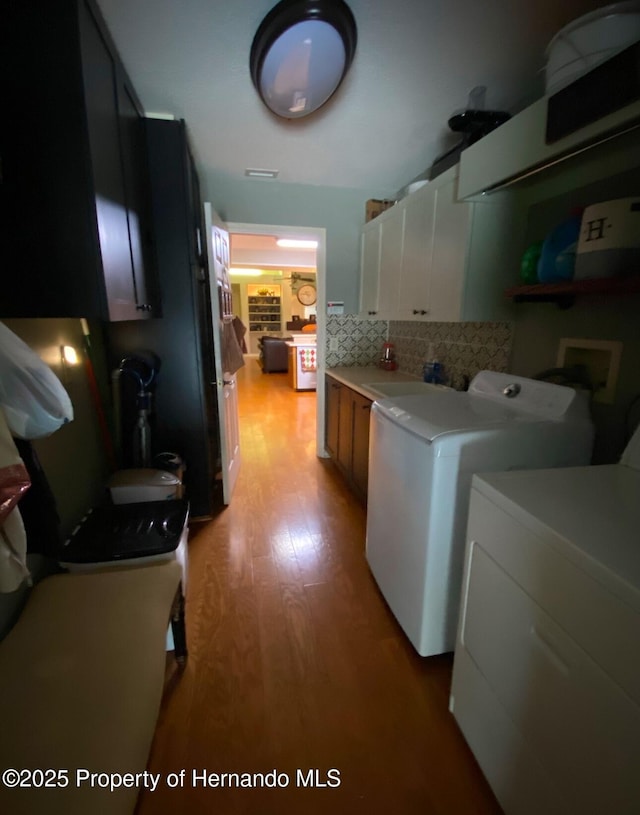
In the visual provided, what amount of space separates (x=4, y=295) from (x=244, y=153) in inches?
74.1

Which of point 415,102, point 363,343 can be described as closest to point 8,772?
point 415,102

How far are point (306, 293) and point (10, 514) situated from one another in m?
9.78

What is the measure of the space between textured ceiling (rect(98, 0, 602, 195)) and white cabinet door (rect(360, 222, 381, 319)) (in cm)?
55

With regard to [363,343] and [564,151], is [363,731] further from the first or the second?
[363,343]

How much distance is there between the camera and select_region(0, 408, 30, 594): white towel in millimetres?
790

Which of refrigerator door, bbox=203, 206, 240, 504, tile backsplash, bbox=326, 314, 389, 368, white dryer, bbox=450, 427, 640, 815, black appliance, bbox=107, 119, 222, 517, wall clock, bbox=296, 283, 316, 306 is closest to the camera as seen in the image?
white dryer, bbox=450, 427, 640, 815

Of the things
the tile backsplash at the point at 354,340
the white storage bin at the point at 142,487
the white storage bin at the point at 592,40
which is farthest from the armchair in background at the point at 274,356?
the white storage bin at the point at 592,40

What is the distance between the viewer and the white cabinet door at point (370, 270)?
2744 millimetres

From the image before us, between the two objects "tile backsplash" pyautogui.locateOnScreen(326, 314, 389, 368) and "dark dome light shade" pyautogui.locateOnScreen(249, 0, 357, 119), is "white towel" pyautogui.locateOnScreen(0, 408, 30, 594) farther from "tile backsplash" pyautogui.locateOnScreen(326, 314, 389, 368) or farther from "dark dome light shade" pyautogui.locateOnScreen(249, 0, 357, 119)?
"tile backsplash" pyautogui.locateOnScreen(326, 314, 389, 368)

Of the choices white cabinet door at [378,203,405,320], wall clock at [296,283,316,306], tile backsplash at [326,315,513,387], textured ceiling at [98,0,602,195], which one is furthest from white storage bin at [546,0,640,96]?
wall clock at [296,283,316,306]

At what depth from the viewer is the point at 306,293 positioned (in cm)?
995

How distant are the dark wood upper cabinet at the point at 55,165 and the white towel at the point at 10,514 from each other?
45 centimetres

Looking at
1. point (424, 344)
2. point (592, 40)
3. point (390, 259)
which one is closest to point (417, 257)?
point (390, 259)

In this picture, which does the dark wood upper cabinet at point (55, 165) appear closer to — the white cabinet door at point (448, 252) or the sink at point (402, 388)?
the white cabinet door at point (448, 252)
